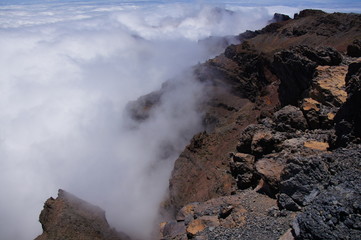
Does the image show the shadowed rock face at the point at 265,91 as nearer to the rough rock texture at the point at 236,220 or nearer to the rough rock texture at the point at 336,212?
the rough rock texture at the point at 236,220

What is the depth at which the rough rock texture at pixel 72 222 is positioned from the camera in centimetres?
1798

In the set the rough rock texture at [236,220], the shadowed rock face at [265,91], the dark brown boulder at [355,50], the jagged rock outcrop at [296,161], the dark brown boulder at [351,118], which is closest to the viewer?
the jagged rock outcrop at [296,161]

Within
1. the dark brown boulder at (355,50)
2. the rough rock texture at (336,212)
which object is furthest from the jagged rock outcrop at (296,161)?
the dark brown boulder at (355,50)

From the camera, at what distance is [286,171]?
10656 mm

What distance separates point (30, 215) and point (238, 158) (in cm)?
4136

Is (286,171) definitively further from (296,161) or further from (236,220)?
(236,220)

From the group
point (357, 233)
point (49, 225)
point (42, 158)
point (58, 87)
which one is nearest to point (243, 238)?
point (357, 233)

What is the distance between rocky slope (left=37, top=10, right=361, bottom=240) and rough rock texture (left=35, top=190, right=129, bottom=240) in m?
0.07

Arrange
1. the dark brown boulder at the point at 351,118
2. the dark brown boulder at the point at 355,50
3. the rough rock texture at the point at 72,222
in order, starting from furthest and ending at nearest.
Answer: the rough rock texture at the point at 72,222, the dark brown boulder at the point at 355,50, the dark brown boulder at the point at 351,118

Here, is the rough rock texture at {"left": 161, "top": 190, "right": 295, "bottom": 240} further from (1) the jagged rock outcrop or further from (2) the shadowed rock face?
(2) the shadowed rock face

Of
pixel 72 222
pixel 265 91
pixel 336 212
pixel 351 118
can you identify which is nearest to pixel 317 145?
pixel 351 118

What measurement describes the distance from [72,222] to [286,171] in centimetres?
1267

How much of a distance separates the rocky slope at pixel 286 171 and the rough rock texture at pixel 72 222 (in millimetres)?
65

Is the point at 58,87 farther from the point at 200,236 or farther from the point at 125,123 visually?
the point at 200,236
